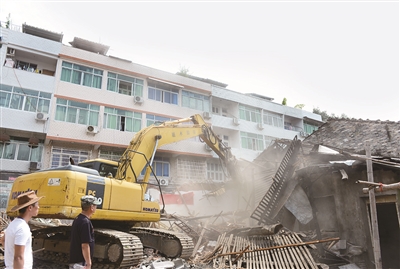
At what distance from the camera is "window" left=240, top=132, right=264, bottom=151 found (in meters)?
28.1

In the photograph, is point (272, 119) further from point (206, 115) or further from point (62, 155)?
point (62, 155)

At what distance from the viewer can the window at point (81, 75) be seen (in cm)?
1998

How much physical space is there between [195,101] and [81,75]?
9910mm

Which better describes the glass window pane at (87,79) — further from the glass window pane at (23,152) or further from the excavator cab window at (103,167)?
the excavator cab window at (103,167)

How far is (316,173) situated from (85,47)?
20061mm

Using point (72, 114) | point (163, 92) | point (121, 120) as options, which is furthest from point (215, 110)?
point (72, 114)

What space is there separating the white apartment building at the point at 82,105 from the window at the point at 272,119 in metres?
6.21

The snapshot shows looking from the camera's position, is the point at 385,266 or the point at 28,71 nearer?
the point at 385,266

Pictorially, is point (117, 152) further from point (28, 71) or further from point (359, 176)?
point (359, 176)

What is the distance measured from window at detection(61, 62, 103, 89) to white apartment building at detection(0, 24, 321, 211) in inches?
2.7

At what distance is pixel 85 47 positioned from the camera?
74.9 ft

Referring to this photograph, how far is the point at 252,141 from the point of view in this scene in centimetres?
2877

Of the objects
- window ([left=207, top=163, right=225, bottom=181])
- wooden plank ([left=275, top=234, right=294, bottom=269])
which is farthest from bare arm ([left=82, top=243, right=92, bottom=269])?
window ([left=207, top=163, right=225, bottom=181])

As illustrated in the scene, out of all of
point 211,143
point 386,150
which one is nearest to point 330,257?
point 386,150
